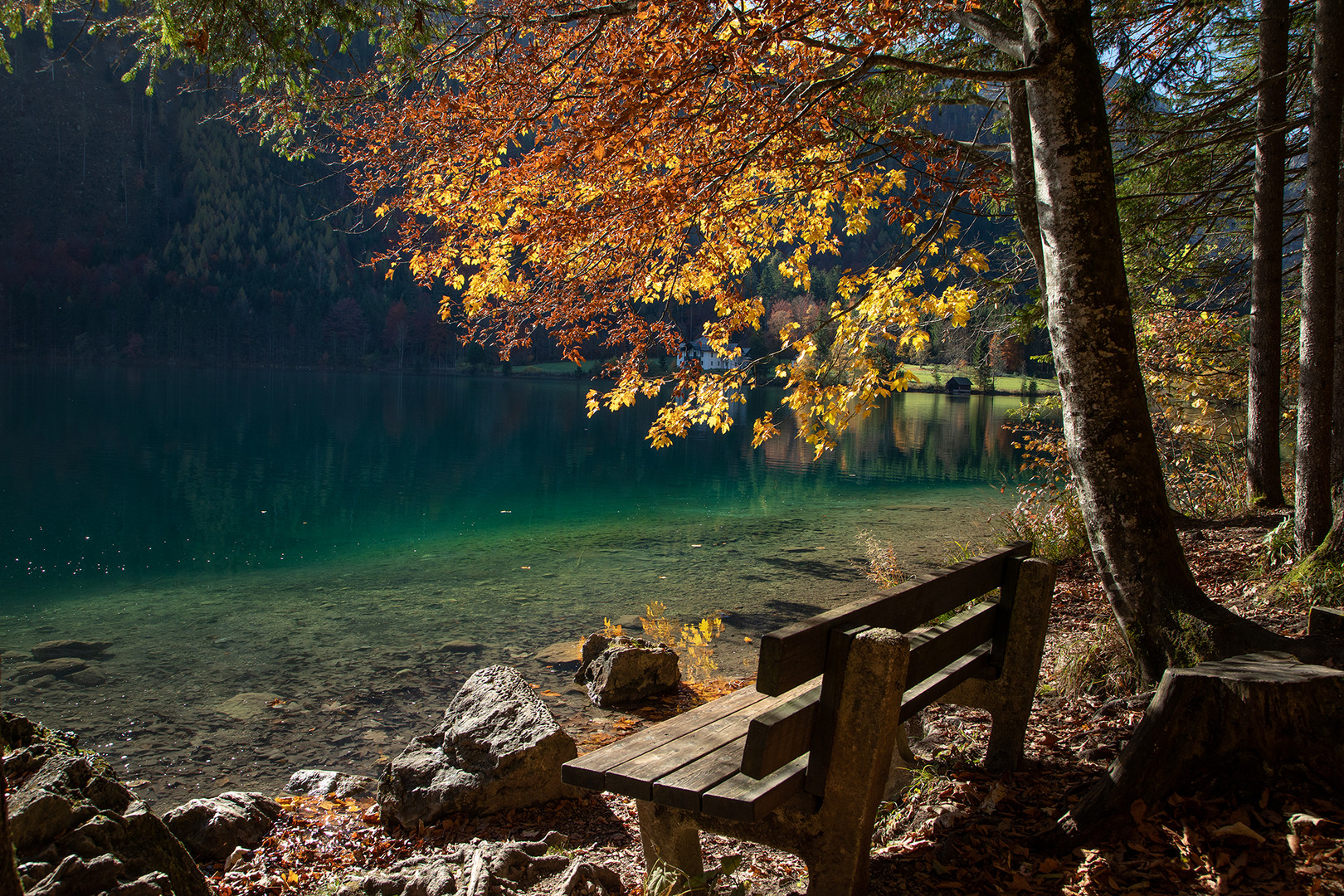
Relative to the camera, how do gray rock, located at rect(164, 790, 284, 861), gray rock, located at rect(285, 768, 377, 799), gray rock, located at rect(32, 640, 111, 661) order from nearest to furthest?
gray rock, located at rect(164, 790, 284, 861), gray rock, located at rect(285, 768, 377, 799), gray rock, located at rect(32, 640, 111, 661)

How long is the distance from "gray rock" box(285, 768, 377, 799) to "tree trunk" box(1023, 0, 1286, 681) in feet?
15.3

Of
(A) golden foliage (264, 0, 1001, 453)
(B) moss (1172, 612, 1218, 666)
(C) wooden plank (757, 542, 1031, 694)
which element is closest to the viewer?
(C) wooden plank (757, 542, 1031, 694)

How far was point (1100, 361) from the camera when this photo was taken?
415 centimetres

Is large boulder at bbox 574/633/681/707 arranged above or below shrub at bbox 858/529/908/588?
above

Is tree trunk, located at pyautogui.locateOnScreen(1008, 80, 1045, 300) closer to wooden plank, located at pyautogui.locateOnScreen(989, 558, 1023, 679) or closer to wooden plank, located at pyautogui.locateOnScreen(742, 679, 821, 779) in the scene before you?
wooden plank, located at pyautogui.locateOnScreen(989, 558, 1023, 679)

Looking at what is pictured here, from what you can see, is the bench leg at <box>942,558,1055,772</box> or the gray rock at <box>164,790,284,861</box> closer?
the bench leg at <box>942,558,1055,772</box>

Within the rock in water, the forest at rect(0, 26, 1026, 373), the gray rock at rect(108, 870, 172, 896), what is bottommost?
the rock in water

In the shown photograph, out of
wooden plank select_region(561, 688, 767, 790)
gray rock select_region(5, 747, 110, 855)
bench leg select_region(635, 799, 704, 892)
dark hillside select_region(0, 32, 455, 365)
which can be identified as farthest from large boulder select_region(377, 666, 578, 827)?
dark hillside select_region(0, 32, 455, 365)

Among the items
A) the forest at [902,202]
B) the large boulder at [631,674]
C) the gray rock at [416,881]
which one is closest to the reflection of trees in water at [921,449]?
the forest at [902,202]

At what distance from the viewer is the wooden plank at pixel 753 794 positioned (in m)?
2.64

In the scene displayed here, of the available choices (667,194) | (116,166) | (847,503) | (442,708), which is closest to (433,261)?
(667,194)

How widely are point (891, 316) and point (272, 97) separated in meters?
5.23

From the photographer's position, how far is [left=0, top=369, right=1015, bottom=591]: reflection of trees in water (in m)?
16.0

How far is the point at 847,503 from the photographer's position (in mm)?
19656
